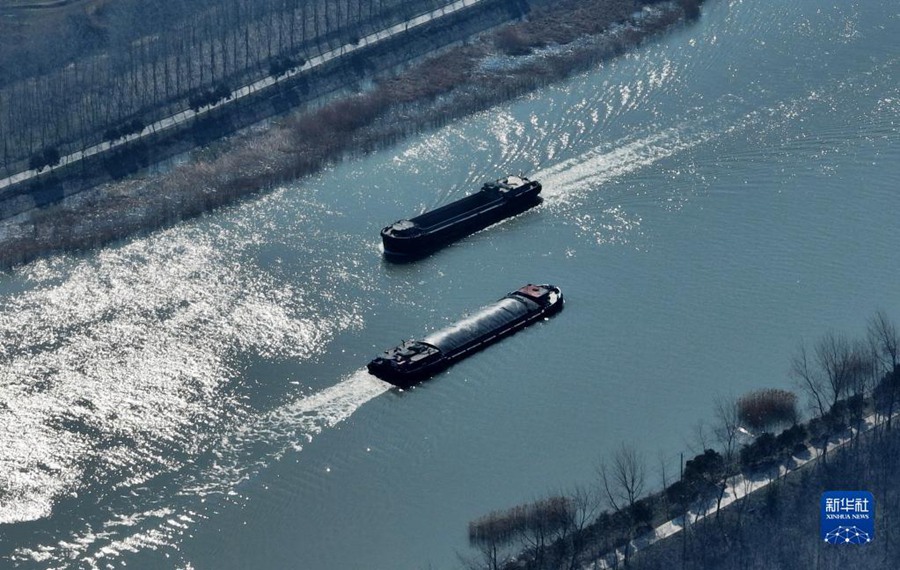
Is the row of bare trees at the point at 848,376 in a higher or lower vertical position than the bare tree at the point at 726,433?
higher

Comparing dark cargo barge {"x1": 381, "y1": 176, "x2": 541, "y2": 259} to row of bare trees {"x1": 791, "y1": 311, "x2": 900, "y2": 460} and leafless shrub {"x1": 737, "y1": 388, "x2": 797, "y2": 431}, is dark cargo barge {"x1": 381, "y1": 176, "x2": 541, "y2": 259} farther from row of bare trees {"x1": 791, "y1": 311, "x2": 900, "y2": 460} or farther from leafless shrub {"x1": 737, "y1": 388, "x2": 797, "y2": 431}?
leafless shrub {"x1": 737, "y1": 388, "x2": 797, "y2": 431}

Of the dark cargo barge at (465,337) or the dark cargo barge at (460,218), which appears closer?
the dark cargo barge at (465,337)

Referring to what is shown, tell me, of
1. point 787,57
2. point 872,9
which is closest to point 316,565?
point 787,57

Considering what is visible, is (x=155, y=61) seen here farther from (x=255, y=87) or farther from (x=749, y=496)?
(x=749, y=496)

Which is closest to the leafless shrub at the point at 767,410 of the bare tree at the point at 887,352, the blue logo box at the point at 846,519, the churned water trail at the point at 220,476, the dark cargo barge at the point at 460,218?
the bare tree at the point at 887,352

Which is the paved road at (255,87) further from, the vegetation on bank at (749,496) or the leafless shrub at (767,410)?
the leafless shrub at (767,410)

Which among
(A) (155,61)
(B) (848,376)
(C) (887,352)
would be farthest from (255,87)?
(B) (848,376)

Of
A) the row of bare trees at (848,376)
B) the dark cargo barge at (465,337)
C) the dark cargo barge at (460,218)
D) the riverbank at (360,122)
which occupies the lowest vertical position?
the row of bare trees at (848,376)
